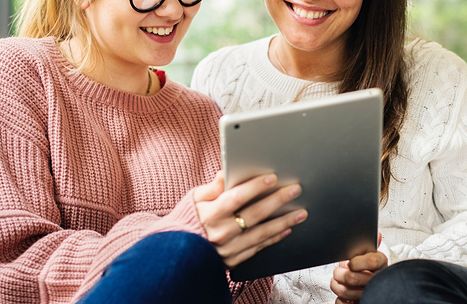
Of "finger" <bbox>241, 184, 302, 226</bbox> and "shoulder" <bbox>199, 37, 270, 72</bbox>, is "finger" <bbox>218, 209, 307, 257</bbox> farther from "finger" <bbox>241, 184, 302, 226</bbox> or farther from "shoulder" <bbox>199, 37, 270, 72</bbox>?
"shoulder" <bbox>199, 37, 270, 72</bbox>

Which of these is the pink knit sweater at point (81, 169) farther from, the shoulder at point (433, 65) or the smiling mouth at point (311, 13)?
the shoulder at point (433, 65)

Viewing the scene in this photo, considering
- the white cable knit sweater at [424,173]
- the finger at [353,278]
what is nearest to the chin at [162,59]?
the white cable knit sweater at [424,173]

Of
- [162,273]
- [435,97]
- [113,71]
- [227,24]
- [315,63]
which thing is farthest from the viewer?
[227,24]

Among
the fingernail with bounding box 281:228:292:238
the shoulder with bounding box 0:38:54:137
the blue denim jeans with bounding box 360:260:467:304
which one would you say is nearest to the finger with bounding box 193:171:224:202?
the fingernail with bounding box 281:228:292:238

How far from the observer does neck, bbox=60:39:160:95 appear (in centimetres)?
142

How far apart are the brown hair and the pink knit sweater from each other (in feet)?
1.04

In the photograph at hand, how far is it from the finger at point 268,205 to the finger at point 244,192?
0.02 meters

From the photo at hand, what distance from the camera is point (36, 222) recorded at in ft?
3.93

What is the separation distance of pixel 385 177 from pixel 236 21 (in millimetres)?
982

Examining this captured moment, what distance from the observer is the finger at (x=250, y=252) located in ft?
3.56

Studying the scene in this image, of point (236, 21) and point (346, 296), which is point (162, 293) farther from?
point (236, 21)

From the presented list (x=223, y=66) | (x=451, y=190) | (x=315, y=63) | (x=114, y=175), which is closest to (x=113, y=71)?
(x=114, y=175)

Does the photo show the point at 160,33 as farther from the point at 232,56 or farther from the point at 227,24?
the point at 227,24

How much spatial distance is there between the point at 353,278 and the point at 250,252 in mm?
230
